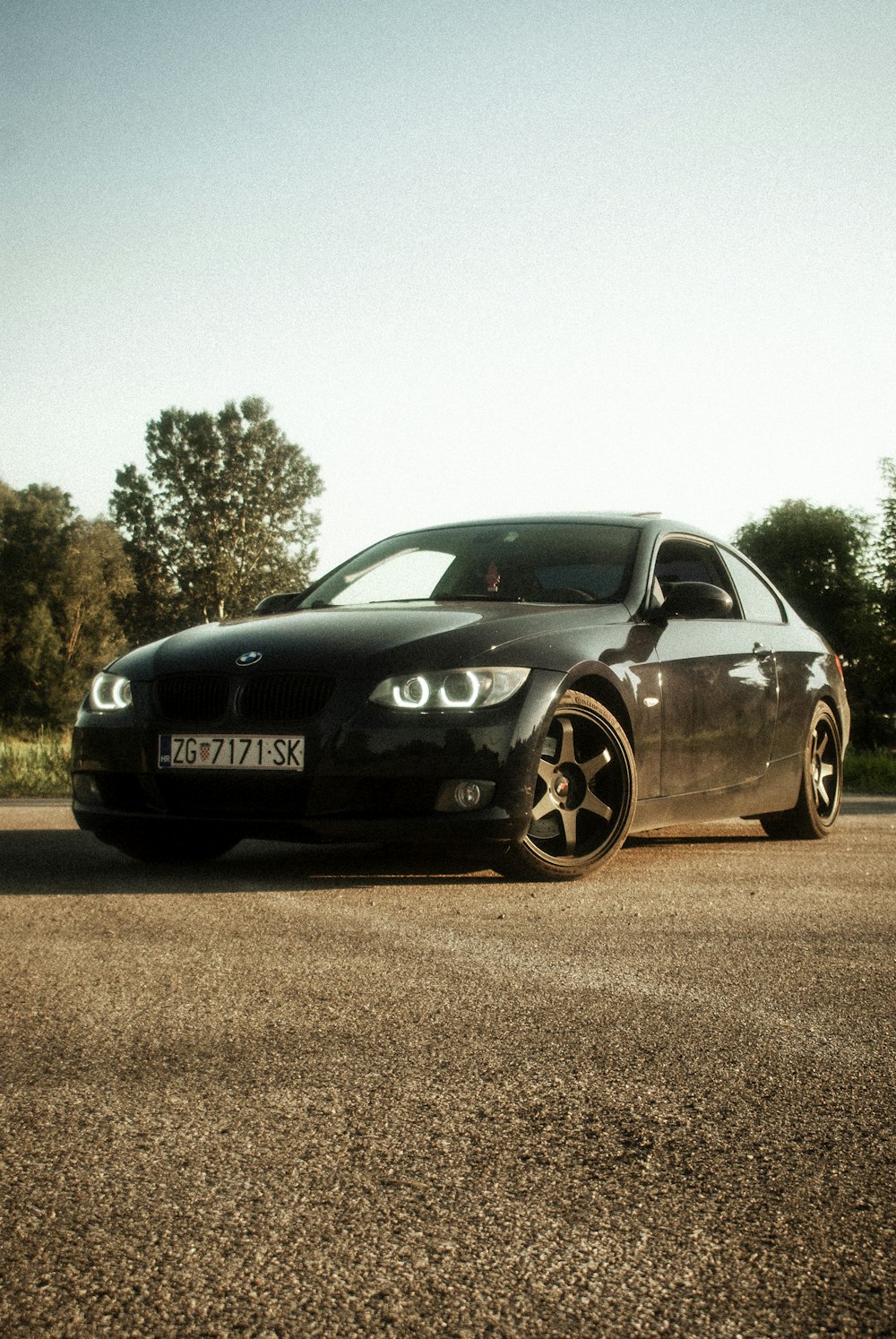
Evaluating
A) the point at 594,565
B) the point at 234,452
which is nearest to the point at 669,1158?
the point at 594,565

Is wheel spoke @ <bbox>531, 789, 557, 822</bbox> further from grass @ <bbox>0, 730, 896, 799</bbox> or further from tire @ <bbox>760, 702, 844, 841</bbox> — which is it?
grass @ <bbox>0, 730, 896, 799</bbox>

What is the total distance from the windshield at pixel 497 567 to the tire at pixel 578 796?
0.76 meters

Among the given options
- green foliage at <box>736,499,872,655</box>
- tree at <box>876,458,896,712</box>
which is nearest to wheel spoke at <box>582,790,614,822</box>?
tree at <box>876,458,896,712</box>

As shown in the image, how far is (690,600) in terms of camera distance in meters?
6.23

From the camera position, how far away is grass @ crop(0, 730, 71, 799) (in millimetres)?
11609

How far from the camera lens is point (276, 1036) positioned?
3051 mm

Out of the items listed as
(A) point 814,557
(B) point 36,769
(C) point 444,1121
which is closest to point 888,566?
(A) point 814,557

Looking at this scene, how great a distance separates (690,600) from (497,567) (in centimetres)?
97

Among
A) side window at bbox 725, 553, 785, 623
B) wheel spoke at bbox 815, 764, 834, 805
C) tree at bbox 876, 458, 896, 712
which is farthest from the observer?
tree at bbox 876, 458, 896, 712

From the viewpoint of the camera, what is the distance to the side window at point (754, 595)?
736 cm

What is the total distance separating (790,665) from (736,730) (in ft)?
2.89

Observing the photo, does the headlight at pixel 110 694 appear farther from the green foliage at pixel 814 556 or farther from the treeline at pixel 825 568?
the green foliage at pixel 814 556

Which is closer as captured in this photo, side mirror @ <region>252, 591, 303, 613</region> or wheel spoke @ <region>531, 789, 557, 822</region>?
wheel spoke @ <region>531, 789, 557, 822</region>

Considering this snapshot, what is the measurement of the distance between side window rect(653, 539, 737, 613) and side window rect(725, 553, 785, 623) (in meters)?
0.11
